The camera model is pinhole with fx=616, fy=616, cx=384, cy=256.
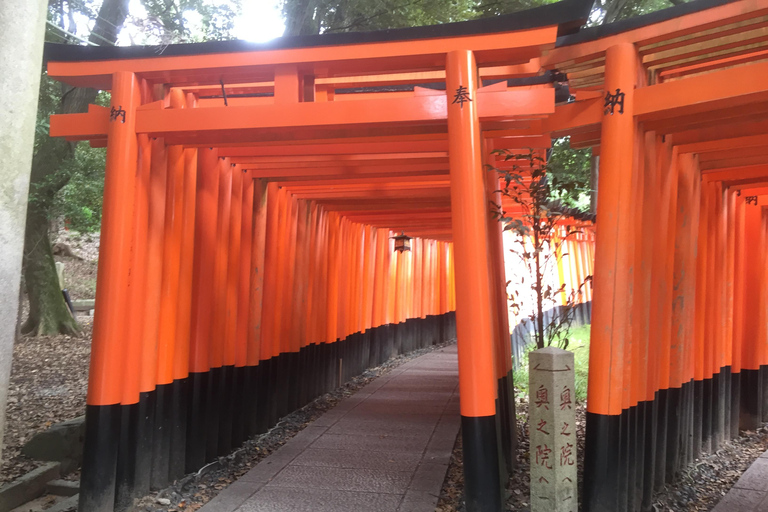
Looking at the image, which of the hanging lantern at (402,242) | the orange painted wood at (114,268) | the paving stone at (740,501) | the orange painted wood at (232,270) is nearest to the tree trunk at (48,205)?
the orange painted wood at (232,270)

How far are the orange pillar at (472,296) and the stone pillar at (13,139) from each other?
270cm

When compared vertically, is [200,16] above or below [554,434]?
above

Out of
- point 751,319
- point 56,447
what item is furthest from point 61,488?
point 751,319

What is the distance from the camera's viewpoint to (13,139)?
249 cm

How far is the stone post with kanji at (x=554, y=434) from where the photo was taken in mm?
3990

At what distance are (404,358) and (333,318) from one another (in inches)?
185

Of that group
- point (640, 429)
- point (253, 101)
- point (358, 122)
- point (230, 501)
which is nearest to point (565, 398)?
point (640, 429)

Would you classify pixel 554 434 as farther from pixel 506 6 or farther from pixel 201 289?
pixel 506 6

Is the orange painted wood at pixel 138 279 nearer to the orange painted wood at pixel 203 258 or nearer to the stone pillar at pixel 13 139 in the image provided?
the orange painted wood at pixel 203 258

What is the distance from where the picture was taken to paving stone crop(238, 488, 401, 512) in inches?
187

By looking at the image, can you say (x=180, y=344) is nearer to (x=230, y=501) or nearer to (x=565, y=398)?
(x=230, y=501)

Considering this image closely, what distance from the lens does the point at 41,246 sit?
1194 cm

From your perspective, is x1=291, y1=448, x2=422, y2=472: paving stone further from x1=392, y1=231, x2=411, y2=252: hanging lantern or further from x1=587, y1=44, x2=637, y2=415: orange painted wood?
x1=392, y1=231, x2=411, y2=252: hanging lantern

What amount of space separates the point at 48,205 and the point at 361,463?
872 cm
